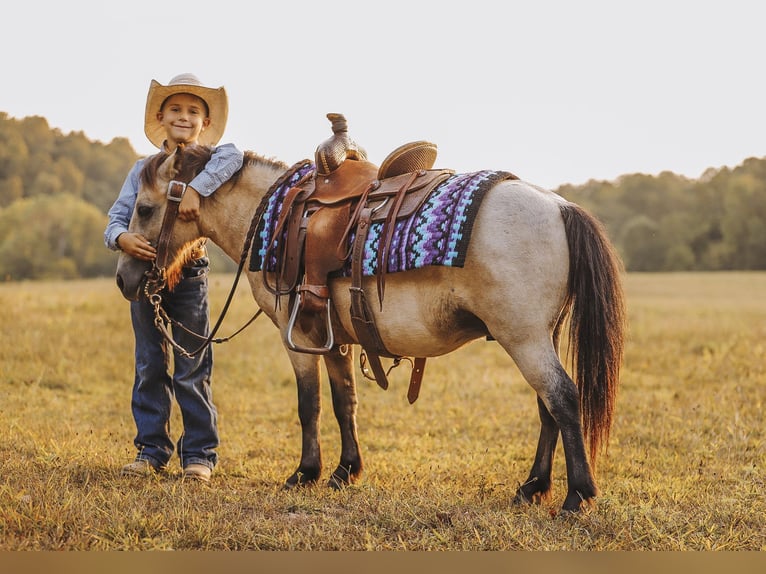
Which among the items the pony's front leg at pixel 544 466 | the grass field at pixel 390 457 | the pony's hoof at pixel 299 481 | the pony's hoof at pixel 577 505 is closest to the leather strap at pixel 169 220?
the grass field at pixel 390 457

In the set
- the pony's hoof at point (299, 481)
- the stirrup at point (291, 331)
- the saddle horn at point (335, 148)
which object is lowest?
the pony's hoof at point (299, 481)

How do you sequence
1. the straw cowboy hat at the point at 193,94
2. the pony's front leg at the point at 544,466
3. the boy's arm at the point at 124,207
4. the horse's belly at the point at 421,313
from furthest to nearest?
the straw cowboy hat at the point at 193,94, the boy's arm at the point at 124,207, the pony's front leg at the point at 544,466, the horse's belly at the point at 421,313

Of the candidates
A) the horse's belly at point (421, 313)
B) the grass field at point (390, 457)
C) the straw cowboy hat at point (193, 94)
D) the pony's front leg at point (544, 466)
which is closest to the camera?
the grass field at point (390, 457)

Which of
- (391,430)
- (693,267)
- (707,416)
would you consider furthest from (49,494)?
(693,267)

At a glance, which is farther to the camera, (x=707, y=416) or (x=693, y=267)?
(x=693, y=267)

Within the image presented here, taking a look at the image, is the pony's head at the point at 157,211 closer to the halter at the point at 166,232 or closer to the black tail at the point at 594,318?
the halter at the point at 166,232

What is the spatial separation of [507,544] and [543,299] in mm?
1233

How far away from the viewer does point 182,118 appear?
5.05 m

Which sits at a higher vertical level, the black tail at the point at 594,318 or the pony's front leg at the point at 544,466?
the black tail at the point at 594,318

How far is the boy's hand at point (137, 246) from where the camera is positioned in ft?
15.4

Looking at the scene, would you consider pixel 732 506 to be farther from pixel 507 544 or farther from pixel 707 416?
pixel 707 416

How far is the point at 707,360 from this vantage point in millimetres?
9930

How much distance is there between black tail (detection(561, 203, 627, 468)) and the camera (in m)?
3.80

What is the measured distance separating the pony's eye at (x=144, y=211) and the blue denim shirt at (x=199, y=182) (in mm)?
159
